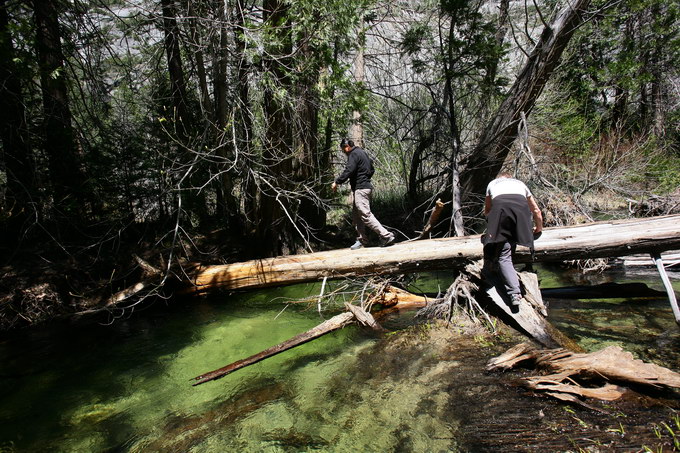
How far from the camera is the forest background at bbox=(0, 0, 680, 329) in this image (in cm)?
668

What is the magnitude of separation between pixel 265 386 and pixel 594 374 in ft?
10.5

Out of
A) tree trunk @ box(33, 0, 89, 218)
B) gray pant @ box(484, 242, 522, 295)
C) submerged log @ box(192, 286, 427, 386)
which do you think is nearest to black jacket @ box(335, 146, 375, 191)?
submerged log @ box(192, 286, 427, 386)

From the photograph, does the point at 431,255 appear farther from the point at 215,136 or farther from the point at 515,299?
the point at 215,136

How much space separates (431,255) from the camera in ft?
19.8

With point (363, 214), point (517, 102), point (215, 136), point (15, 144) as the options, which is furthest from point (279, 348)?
point (517, 102)

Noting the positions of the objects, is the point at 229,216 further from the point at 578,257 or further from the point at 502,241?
the point at 578,257

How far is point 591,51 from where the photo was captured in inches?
677

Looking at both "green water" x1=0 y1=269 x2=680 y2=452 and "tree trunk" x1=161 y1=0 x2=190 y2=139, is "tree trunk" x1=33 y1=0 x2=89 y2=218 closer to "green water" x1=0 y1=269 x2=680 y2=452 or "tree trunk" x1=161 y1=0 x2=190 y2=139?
"tree trunk" x1=161 y1=0 x2=190 y2=139

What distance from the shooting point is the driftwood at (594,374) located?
3.44 m

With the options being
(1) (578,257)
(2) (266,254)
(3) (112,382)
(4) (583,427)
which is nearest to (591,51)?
(1) (578,257)

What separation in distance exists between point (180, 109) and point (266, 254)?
3.61 meters

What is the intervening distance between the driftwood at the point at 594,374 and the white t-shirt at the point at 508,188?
1856 millimetres

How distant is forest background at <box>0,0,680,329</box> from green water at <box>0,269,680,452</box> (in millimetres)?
1361

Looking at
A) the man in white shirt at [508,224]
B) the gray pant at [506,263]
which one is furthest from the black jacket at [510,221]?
the gray pant at [506,263]
